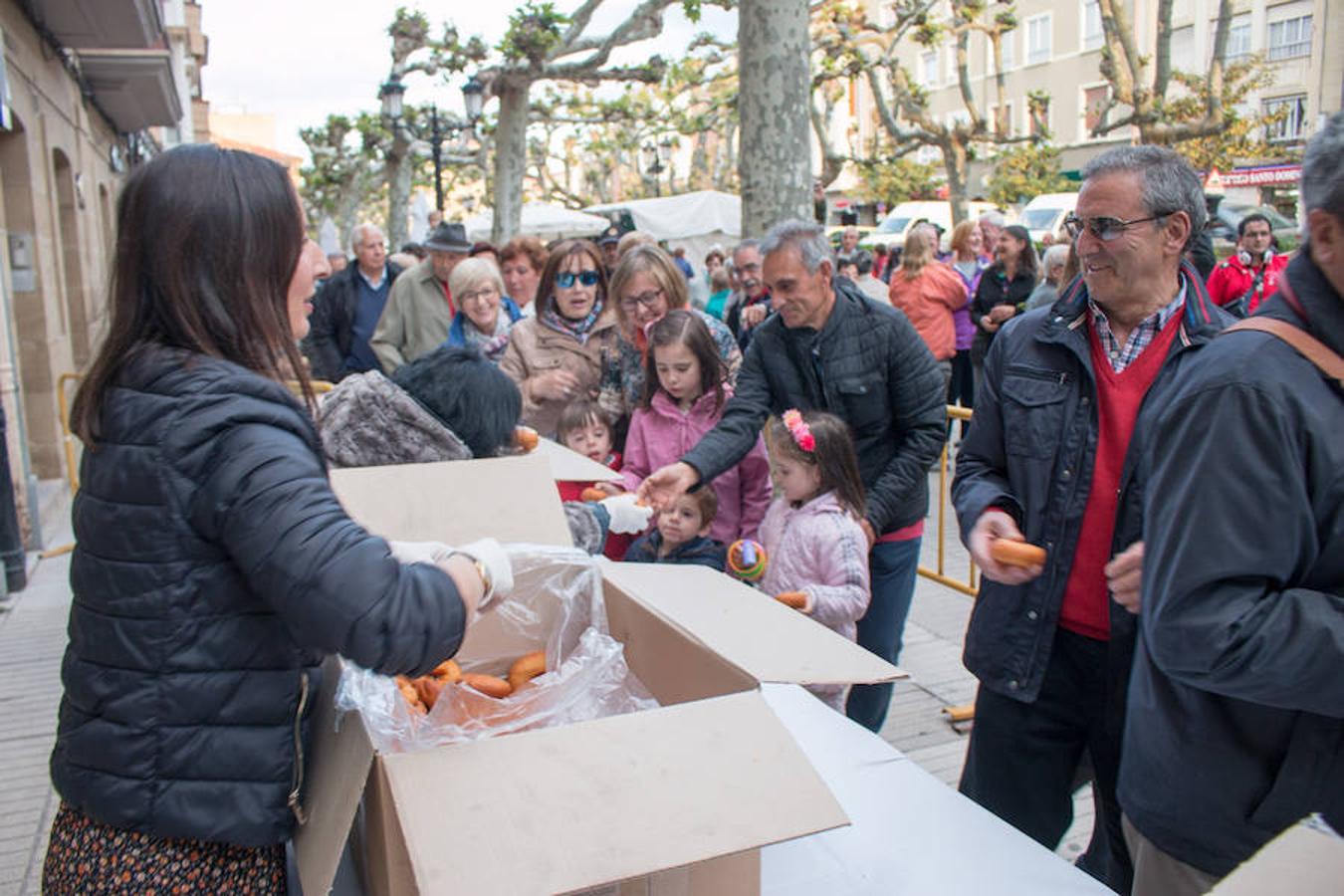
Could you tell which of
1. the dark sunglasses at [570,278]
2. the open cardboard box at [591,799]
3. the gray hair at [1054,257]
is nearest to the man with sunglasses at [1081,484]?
the open cardboard box at [591,799]

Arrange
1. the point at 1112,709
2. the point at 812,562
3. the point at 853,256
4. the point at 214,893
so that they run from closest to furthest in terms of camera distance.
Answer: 1. the point at 214,893
2. the point at 1112,709
3. the point at 812,562
4. the point at 853,256

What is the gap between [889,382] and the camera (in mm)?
3236

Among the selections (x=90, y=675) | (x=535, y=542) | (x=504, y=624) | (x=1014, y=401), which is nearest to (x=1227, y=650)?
(x=1014, y=401)

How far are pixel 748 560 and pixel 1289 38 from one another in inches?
1352

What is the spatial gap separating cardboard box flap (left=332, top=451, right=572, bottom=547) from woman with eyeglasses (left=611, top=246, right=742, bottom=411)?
2.00 metres

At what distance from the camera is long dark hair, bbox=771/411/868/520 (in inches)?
123

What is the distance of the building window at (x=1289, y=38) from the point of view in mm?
29203

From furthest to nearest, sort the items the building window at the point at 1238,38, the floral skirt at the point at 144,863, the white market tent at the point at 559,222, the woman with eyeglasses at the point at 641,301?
the building window at the point at 1238,38
the white market tent at the point at 559,222
the woman with eyeglasses at the point at 641,301
the floral skirt at the point at 144,863

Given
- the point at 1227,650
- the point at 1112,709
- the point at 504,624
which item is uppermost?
A: the point at 1227,650

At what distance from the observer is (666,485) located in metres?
3.29

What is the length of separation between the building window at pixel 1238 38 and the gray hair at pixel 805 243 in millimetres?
33111

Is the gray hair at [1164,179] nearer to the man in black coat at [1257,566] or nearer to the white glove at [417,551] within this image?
the man in black coat at [1257,566]

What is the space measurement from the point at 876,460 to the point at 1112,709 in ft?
4.22

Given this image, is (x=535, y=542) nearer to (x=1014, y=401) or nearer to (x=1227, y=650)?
(x=1014, y=401)
